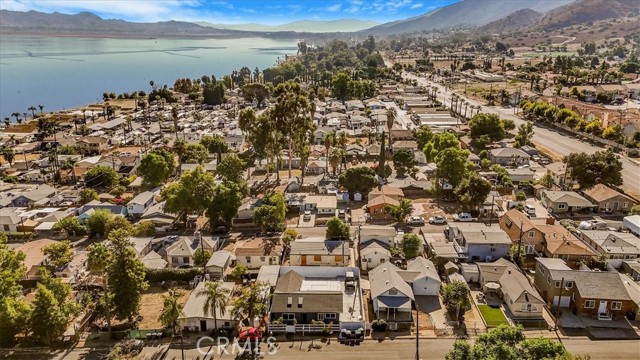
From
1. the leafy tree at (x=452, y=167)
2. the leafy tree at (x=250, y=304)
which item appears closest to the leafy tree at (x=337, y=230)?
the leafy tree at (x=250, y=304)

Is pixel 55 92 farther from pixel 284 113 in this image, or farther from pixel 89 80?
pixel 284 113

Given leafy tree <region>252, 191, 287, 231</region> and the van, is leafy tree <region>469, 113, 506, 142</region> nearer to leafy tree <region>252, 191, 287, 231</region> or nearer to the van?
the van

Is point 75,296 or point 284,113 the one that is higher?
point 284,113

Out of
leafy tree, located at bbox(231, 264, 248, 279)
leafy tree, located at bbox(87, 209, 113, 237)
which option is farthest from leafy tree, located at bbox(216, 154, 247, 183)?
leafy tree, located at bbox(231, 264, 248, 279)

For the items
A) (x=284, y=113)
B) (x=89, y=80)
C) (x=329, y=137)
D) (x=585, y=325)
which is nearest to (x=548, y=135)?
(x=329, y=137)

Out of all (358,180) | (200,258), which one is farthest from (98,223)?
(358,180)

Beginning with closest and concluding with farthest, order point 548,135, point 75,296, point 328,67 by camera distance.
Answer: point 75,296
point 548,135
point 328,67
